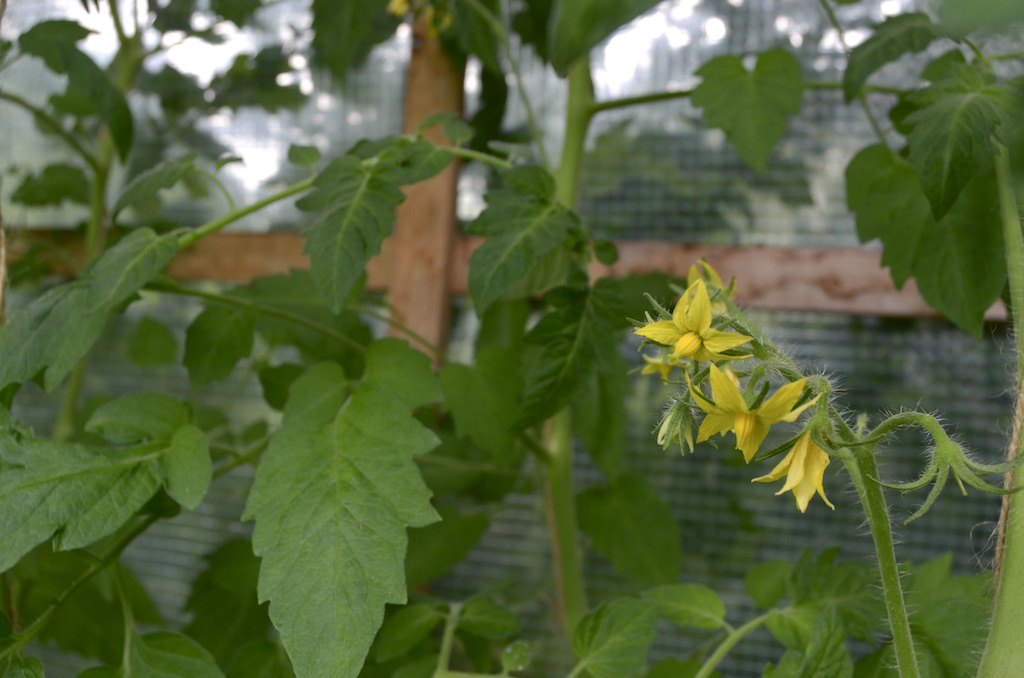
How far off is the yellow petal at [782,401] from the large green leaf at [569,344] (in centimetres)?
19

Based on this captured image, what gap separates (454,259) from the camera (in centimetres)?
100

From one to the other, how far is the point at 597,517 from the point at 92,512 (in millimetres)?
463

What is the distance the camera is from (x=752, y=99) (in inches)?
24.1

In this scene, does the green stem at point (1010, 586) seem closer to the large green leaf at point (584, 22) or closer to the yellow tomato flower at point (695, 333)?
the yellow tomato flower at point (695, 333)

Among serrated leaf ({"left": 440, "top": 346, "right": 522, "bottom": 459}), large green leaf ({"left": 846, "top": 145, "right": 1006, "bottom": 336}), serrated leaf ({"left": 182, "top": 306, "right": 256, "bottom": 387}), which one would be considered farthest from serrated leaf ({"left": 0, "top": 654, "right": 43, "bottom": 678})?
large green leaf ({"left": 846, "top": 145, "right": 1006, "bottom": 336})

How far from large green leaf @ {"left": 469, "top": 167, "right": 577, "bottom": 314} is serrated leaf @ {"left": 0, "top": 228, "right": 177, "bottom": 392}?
21 cm

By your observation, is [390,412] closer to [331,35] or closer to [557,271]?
[557,271]

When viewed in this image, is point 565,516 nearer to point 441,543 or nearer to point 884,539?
point 441,543

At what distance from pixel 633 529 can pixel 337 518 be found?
0.39 metres

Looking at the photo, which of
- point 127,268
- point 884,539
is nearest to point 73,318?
point 127,268

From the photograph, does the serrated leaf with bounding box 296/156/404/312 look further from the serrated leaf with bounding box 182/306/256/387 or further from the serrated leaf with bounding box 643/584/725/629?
the serrated leaf with bounding box 643/584/725/629

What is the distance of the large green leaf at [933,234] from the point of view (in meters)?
0.57

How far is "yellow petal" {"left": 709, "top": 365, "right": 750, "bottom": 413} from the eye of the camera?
13.6 inches

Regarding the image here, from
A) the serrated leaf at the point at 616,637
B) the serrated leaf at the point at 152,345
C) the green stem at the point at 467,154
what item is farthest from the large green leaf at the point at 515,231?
the serrated leaf at the point at 152,345
